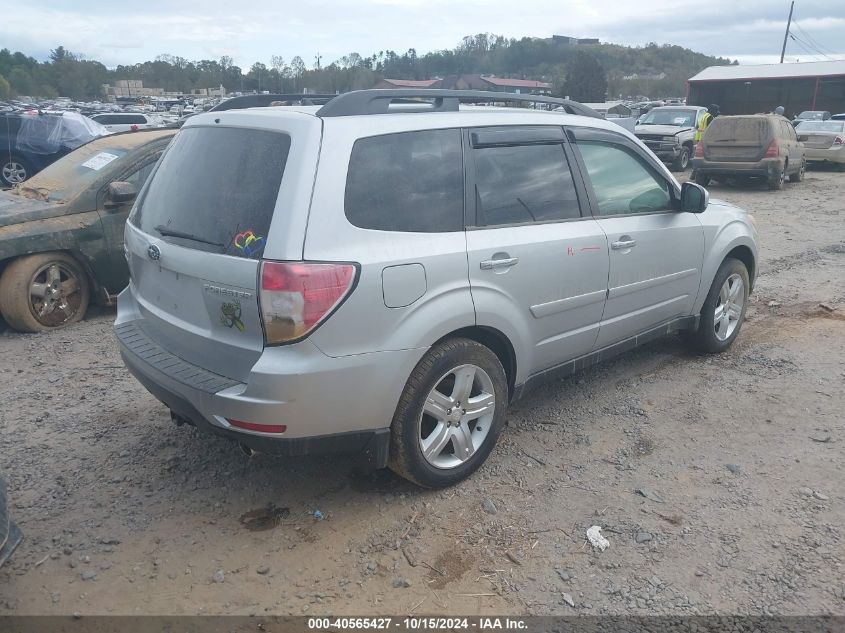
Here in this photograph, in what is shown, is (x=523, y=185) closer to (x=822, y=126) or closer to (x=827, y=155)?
(x=827, y=155)

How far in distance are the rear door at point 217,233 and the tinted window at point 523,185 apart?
1.00 metres

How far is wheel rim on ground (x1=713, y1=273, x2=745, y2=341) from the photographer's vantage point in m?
5.39

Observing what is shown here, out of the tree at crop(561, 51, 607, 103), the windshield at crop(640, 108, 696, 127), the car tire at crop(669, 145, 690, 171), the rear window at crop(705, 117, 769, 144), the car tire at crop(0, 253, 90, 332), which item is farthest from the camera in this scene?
the tree at crop(561, 51, 607, 103)

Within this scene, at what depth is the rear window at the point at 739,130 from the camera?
49.6ft

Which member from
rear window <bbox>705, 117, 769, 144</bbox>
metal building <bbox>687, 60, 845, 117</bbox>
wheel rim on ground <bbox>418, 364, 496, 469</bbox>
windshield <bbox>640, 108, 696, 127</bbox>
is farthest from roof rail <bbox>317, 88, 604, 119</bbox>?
metal building <bbox>687, 60, 845, 117</bbox>

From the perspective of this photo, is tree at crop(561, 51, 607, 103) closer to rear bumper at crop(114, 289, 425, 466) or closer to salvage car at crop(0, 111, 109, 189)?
salvage car at crop(0, 111, 109, 189)

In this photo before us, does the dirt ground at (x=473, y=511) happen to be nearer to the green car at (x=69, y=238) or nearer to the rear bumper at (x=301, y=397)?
the rear bumper at (x=301, y=397)

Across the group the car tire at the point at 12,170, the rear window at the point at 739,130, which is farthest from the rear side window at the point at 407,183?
the car tire at the point at 12,170

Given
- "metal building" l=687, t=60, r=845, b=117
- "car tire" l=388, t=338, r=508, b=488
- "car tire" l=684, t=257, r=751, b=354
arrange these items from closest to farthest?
"car tire" l=388, t=338, r=508, b=488
"car tire" l=684, t=257, r=751, b=354
"metal building" l=687, t=60, r=845, b=117

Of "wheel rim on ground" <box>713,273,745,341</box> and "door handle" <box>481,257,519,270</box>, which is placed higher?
"door handle" <box>481,257,519,270</box>

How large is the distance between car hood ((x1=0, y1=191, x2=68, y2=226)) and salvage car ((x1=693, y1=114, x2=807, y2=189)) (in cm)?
1343

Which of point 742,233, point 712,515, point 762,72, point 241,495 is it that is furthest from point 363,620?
point 762,72

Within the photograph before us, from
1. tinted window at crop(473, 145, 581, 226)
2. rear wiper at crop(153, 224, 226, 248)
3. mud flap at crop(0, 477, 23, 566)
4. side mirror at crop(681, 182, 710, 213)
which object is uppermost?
tinted window at crop(473, 145, 581, 226)

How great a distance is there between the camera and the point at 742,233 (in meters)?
5.39
